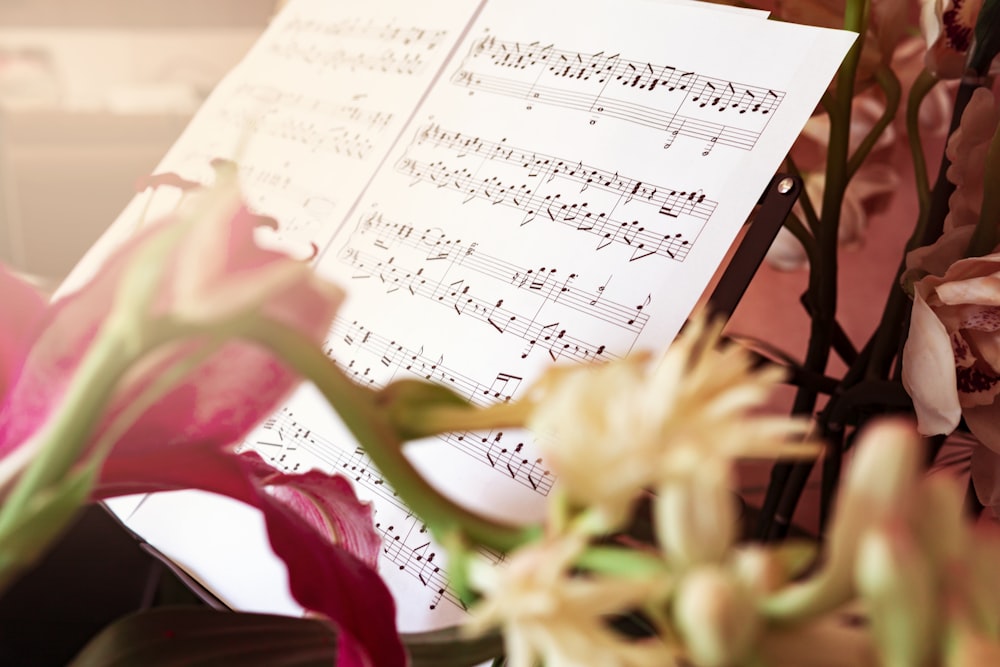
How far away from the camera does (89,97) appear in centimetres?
286

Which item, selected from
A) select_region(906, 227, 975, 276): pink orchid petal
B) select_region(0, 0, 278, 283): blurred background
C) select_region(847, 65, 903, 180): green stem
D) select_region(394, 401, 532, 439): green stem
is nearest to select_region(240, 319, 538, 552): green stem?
select_region(394, 401, 532, 439): green stem

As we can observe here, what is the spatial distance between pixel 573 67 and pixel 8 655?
0.56 m

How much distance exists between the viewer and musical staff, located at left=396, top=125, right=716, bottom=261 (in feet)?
1.64

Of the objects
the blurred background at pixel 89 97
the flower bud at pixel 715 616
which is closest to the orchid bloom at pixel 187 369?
the flower bud at pixel 715 616

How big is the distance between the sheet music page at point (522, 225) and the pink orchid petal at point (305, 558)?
0.20 meters

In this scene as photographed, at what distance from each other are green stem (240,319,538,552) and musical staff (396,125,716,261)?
304 millimetres

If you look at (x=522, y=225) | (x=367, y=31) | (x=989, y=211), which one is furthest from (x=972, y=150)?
(x=367, y=31)

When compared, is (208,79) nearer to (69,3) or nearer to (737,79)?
(69,3)

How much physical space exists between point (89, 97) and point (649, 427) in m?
3.09

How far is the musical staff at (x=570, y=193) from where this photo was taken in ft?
1.64

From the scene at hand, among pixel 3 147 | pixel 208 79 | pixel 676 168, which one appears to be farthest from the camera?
pixel 208 79

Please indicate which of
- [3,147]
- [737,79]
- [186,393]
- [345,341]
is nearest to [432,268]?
[345,341]

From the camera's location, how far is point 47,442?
190 millimetres

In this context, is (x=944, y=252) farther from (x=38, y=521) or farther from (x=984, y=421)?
(x=38, y=521)
